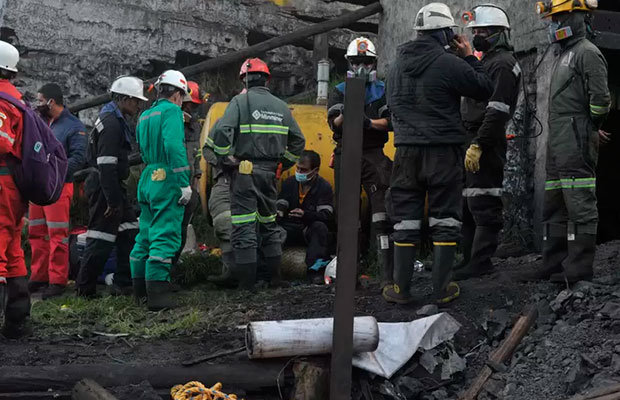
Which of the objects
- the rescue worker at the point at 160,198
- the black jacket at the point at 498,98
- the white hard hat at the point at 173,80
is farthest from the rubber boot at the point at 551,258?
the white hard hat at the point at 173,80

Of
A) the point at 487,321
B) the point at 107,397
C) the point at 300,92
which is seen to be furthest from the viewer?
the point at 300,92

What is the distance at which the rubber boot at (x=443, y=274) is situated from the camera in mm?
5816

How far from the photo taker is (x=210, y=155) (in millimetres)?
7250

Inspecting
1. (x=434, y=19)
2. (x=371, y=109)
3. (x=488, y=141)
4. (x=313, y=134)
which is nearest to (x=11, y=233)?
(x=371, y=109)

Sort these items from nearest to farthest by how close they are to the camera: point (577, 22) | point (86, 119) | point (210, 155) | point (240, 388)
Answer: point (240, 388), point (577, 22), point (210, 155), point (86, 119)

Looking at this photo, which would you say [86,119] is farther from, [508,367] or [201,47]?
[508,367]

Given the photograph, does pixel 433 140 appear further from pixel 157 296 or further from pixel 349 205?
pixel 157 296

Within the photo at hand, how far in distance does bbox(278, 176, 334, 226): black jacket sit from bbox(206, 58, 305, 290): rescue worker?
1115 millimetres

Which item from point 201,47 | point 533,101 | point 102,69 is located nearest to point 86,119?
point 102,69

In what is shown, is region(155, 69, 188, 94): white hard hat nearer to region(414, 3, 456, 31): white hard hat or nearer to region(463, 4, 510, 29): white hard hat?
region(414, 3, 456, 31): white hard hat

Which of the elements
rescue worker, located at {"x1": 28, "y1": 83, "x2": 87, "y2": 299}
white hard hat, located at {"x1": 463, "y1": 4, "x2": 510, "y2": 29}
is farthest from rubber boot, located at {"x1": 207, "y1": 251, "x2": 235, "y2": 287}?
white hard hat, located at {"x1": 463, "y1": 4, "x2": 510, "y2": 29}

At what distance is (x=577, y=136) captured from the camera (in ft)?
19.1

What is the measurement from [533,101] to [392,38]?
4108 millimetres

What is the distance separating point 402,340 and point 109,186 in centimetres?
330
